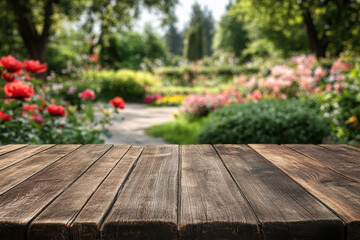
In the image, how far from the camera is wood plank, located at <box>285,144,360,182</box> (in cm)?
135

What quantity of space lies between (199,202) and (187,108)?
6058mm

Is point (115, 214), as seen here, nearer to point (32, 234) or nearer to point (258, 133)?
point (32, 234)

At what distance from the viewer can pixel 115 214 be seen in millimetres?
914

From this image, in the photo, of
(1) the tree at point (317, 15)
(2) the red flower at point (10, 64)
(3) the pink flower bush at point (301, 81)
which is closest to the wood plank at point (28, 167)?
(2) the red flower at point (10, 64)

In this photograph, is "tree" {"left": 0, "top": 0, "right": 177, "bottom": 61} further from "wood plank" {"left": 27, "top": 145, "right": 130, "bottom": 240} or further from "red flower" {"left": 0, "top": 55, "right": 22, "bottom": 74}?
"wood plank" {"left": 27, "top": 145, "right": 130, "bottom": 240}

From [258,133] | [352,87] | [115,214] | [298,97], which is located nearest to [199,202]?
[115,214]

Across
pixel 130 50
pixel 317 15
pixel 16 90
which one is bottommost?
pixel 16 90

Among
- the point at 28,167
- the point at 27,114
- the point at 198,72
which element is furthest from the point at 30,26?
the point at 198,72

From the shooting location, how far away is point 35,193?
109 centimetres

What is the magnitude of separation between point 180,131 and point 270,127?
2122 millimetres

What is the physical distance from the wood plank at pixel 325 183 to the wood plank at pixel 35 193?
880 millimetres

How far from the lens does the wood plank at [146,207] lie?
34.2 inches

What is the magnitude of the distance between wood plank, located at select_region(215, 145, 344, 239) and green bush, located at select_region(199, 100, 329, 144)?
2.88 m

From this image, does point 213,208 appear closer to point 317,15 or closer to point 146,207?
point 146,207
